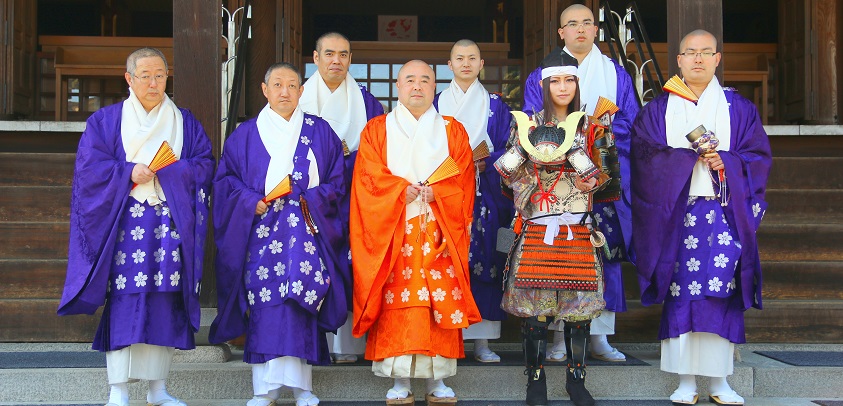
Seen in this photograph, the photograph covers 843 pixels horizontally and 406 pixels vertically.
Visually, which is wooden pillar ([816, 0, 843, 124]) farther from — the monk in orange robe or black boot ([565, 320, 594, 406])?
the monk in orange robe

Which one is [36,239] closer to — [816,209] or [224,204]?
[224,204]

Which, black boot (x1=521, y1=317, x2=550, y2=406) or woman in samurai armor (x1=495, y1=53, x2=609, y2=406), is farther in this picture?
black boot (x1=521, y1=317, x2=550, y2=406)

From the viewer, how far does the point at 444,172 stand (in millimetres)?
4457

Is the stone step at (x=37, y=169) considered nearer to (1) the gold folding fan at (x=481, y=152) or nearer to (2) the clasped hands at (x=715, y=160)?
(1) the gold folding fan at (x=481, y=152)

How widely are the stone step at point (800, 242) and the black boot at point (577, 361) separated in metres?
2.39

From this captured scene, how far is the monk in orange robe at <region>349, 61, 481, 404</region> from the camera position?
4.33m

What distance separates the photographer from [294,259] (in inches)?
171

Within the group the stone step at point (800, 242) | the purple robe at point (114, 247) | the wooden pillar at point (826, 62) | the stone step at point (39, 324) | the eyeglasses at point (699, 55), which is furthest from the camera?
the wooden pillar at point (826, 62)

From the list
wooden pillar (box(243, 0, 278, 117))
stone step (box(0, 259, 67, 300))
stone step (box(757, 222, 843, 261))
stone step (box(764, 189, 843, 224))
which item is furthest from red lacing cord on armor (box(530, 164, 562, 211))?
wooden pillar (box(243, 0, 278, 117))

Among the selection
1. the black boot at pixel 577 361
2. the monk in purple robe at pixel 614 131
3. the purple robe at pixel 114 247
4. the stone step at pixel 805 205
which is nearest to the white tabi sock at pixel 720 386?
the monk in purple robe at pixel 614 131

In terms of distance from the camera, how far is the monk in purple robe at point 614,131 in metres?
4.99

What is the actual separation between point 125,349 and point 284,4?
16.2 ft

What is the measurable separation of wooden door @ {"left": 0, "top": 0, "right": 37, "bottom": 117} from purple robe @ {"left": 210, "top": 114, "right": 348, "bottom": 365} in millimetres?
5153

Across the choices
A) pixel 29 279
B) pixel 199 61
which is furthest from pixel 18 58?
pixel 199 61
